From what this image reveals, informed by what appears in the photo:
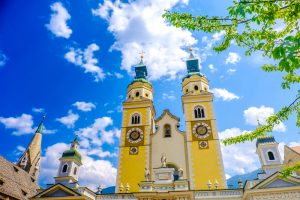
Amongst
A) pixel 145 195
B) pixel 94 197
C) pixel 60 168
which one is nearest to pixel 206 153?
pixel 145 195

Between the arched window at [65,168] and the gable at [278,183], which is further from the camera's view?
the arched window at [65,168]

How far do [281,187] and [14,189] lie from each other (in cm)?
3644

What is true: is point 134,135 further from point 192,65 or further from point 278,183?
point 278,183

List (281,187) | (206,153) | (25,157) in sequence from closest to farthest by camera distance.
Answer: (281,187), (206,153), (25,157)

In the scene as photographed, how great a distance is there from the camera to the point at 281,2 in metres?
5.60

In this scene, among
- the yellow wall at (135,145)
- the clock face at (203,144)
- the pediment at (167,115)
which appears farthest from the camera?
the pediment at (167,115)

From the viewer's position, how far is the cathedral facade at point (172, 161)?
21764mm

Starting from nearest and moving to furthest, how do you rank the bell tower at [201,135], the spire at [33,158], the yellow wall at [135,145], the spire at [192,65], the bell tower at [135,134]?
the bell tower at [201,135] → the yellow wall at [135,145] → the bell tower at [135,134] → the spire at [192,65] → the spire at [33,158]

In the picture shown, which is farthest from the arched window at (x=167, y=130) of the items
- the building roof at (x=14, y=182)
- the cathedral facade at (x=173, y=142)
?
the building roof at (x=14, y=182)

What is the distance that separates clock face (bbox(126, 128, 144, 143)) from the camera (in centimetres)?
3209

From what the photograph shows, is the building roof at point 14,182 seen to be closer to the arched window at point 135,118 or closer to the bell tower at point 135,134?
the bell tower at point 135,134

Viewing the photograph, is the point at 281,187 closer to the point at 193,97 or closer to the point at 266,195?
the point at 266,195

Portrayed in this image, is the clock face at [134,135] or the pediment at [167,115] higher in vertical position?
the pediment at [167,115]

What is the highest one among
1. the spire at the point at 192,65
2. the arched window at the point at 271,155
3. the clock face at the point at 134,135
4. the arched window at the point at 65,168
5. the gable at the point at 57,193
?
the spire at the point at 192,65
